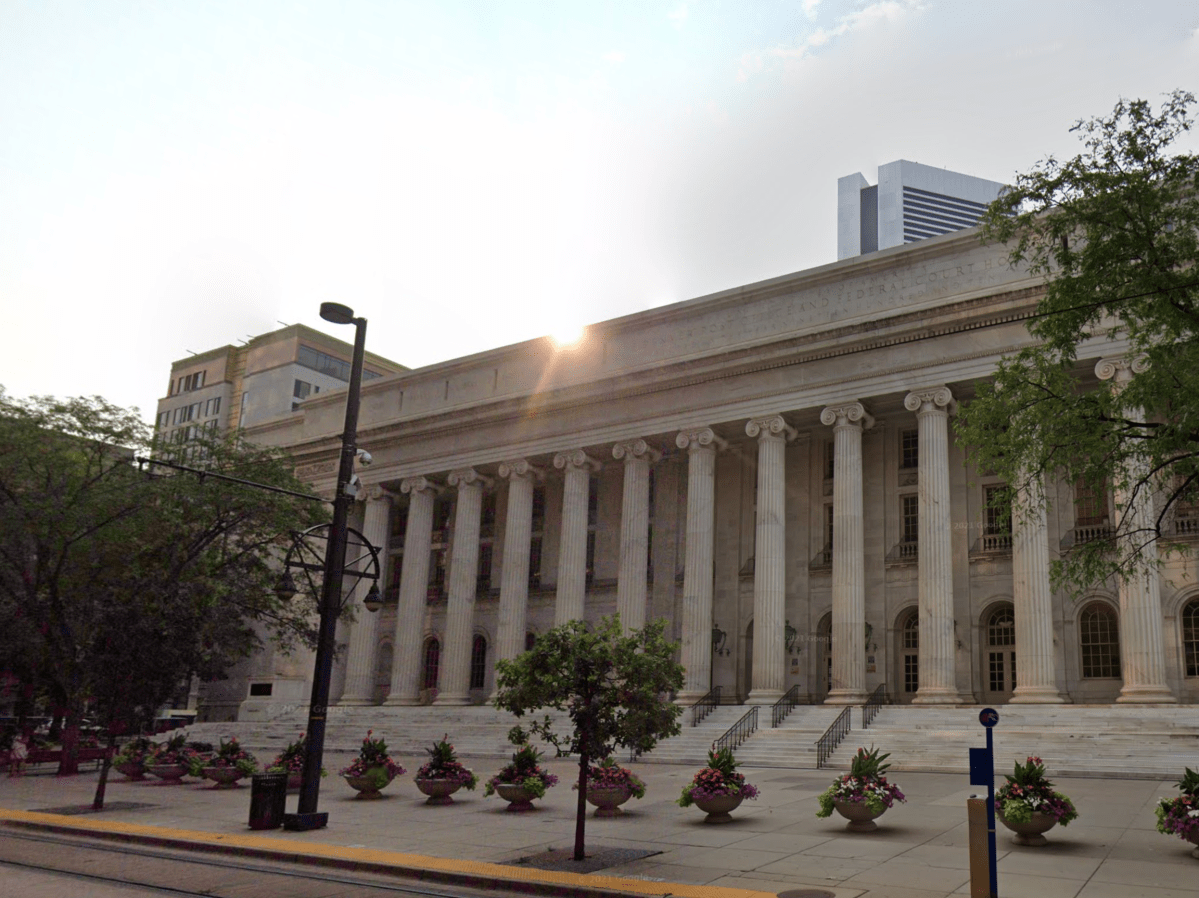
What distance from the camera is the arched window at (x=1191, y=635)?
30.8m

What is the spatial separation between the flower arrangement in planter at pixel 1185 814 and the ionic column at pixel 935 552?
1841cm

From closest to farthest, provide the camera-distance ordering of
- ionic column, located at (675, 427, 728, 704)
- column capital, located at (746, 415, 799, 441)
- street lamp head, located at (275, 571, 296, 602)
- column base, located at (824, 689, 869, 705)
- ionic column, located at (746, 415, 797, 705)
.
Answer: street lamp head, located at (275, 571, 296, 602), column base, located at (824, 689, 869, 705), ionic column, located at (746, 415, 797, 705), ionic column, located at (675, 427, 728, 704), column capital, located at (746, 415, 799, 441)

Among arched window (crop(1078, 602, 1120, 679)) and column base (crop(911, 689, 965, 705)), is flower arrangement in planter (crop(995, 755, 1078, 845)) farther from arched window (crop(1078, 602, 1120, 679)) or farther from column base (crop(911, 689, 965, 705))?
arched window (crop(1078, 602, 1120, 679))

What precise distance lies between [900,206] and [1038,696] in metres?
139

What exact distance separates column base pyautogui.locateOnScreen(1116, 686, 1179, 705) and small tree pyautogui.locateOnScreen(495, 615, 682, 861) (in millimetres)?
18965

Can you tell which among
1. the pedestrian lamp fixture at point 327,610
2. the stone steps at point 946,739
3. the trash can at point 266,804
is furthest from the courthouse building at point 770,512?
the trash can at point 266,804

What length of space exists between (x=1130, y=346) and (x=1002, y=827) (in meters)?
19.1

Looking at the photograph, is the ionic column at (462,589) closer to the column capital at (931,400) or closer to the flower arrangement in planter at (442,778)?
the column capital at (931,400)

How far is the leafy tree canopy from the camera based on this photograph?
2256cm

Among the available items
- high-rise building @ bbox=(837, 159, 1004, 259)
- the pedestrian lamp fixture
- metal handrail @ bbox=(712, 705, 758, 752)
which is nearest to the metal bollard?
the pedestrian lamp fixture

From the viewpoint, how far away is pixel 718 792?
676 inches

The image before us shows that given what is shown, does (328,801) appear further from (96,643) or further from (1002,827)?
(1002,827)

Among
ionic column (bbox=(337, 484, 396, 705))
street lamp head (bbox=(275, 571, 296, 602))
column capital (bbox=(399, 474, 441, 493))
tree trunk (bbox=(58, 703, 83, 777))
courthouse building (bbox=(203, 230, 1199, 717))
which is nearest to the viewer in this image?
street lamp head (bbox=(275, 571, 296, 602))

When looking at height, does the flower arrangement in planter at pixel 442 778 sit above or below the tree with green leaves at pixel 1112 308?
below
